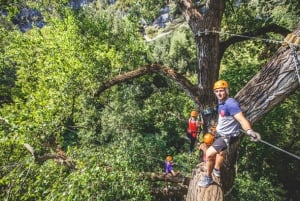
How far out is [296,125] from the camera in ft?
50.0

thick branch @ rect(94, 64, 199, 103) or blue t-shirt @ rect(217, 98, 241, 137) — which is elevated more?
thick branch @ rect(94, 64, 199, 103)

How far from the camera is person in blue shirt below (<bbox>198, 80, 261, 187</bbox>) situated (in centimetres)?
381

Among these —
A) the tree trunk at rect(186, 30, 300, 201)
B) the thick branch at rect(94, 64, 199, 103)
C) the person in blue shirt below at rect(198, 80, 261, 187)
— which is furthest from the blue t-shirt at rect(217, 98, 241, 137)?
the thick branch at rect(94, 64, 199, 103)

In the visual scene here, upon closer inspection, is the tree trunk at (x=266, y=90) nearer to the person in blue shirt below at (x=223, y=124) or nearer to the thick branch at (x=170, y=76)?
the person in blue shirt below at (x=223, y=124)

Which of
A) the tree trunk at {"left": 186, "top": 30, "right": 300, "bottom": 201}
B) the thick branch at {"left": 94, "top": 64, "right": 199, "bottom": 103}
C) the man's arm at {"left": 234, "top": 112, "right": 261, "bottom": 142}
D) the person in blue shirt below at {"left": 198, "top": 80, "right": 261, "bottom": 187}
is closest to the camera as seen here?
the man's arm at {"left": 234, "top": 112, "right": 261, "bottom": 142}

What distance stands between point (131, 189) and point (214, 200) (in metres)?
1.76

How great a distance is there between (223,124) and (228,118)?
0.15m

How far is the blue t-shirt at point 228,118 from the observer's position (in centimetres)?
386

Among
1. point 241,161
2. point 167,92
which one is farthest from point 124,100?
point 241,161

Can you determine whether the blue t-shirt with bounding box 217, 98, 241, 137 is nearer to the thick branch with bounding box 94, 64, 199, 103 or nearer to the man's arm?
the man's arm

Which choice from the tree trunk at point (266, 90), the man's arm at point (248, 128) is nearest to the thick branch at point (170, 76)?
the tree trunk at point (266, 90)

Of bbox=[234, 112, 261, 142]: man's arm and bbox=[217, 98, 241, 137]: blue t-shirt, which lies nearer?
bbox=[234, 112, 261, 142]: man's arm

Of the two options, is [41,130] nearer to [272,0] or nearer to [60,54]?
[272,0]

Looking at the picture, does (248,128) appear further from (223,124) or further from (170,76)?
(170,76)
